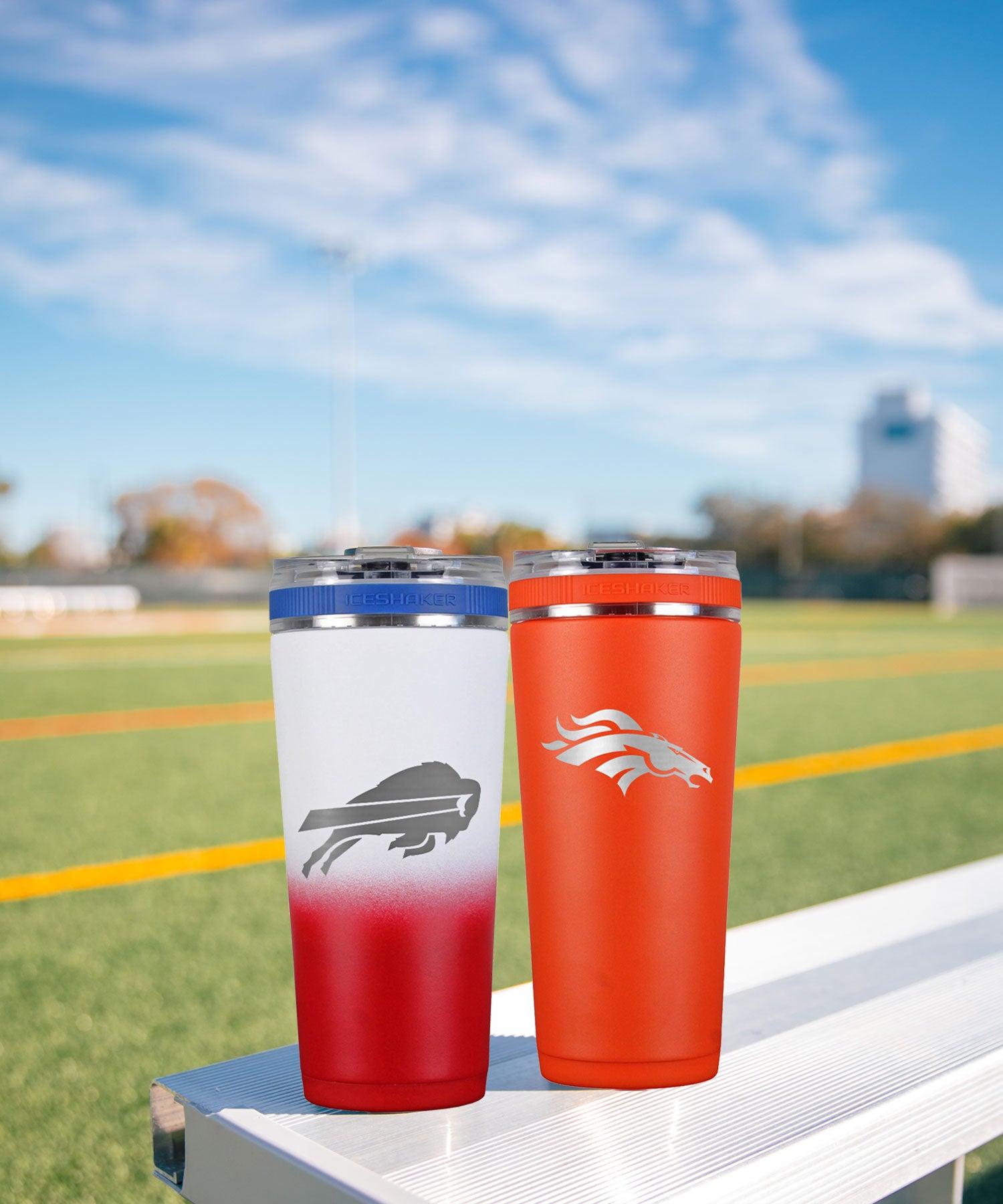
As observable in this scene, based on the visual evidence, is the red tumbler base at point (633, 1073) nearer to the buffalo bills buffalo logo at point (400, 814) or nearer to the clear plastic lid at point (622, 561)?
the buffalo bills buffalo logo at point (400, 814)

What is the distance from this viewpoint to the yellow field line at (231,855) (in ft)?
12.8

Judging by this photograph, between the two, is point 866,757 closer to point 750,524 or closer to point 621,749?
point 621,749

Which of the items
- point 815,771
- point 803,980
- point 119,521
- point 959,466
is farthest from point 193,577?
point 959,466

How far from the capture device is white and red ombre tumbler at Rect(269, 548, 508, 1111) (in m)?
1.05

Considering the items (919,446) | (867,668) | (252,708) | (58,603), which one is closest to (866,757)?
(252,708)

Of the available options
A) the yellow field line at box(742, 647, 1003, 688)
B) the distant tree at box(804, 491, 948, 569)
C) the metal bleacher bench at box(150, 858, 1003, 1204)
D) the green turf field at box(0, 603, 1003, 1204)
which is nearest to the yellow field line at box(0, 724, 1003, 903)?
the green turf field at box(0, 603, 1003, 1204)

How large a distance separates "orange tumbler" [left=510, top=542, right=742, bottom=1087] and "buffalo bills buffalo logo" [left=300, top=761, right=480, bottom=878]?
113 millimetres

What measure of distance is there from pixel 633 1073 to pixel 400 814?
367 mm

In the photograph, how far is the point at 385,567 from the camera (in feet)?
3.45

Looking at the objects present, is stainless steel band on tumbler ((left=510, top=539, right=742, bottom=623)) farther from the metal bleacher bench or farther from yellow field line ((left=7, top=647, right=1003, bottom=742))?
yellow field line ((left=7, top=647, right=1003, bottom=742))

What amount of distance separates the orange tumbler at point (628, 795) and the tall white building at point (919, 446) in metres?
145

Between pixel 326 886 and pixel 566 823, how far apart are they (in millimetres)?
241

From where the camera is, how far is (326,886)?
1.08 m

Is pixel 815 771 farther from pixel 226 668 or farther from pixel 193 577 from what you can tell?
pixel 193 577
